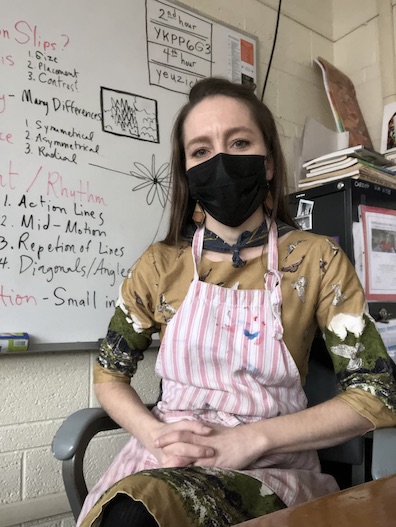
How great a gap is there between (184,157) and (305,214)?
747mm

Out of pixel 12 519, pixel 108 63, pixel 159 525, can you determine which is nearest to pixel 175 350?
pixel 159 525

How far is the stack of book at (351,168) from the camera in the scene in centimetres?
165

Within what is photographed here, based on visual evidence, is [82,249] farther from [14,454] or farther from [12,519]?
[12,519]

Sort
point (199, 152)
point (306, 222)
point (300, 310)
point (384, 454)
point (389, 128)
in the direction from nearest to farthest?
point (384, 454), point (300, 310), point (199, 152), point (306, 222), point (389, 128)

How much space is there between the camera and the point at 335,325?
3.02 feet

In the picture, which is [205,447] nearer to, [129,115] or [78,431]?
[78,431]

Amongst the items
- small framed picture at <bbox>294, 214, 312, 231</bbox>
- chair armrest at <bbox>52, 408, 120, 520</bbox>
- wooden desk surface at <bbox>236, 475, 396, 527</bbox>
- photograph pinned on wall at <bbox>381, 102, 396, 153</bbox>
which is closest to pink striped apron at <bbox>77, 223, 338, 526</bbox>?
chair armrest at <bbox>52, 408, 120, 520</bbox>

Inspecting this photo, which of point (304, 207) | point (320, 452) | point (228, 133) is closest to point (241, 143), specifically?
point (228, 133)

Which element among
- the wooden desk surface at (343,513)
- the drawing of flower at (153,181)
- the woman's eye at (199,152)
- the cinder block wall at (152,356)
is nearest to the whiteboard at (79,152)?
the drawing of flower at (153,181)

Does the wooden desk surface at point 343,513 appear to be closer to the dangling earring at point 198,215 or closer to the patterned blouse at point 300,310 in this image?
the patterned blouse at point 300,310

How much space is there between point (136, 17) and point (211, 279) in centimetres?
107

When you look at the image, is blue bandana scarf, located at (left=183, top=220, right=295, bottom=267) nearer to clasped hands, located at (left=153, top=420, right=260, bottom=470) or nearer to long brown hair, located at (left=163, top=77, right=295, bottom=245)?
long brown hair, located at (left=163, top=77, right=295, bottom=245)

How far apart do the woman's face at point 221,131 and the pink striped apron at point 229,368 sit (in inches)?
10.6

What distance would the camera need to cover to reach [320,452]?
3.43 ft
